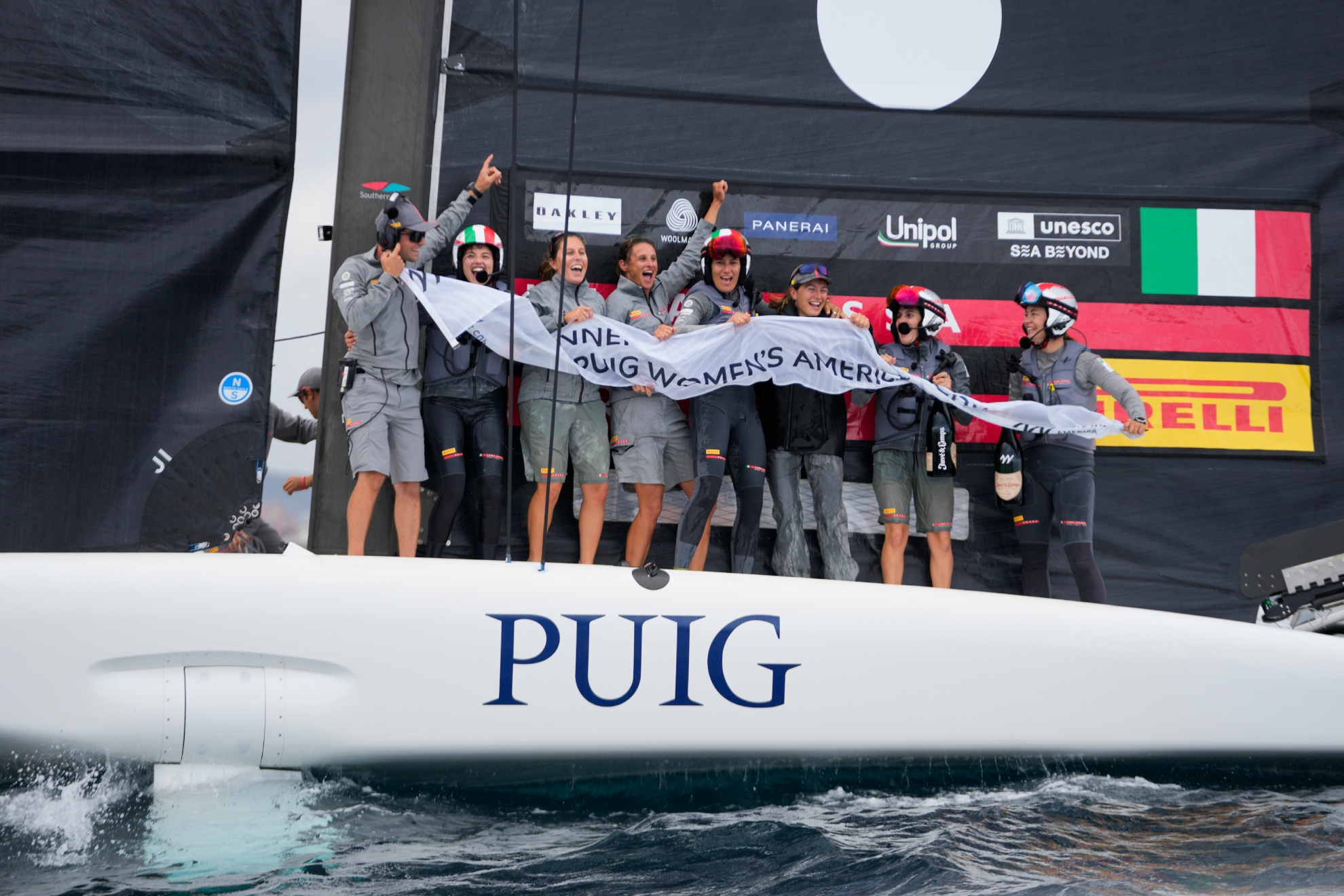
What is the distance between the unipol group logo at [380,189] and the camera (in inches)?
159

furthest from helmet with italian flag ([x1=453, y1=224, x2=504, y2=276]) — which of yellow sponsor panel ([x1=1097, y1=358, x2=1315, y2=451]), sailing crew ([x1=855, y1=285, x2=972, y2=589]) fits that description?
yellow sponsor panel ([x1=1097, y1=358, x2=1315, y2=451])

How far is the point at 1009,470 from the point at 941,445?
1.10 ft

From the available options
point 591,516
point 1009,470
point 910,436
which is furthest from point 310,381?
point 1009,470

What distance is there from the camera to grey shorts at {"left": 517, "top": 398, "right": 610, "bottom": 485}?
4281 millimetres

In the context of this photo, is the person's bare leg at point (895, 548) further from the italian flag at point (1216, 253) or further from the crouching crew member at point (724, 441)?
the italian flag at point (1216, 253)

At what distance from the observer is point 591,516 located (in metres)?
4.39

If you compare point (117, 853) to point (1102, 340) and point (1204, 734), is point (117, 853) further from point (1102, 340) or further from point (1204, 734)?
point (1102, 340)

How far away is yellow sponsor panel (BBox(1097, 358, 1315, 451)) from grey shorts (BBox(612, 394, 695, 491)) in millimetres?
2061

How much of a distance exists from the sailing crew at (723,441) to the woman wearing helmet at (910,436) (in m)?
0.57

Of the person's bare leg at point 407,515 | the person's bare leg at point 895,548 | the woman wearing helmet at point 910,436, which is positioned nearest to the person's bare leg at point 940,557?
the woman wearing helmet at point 910,436

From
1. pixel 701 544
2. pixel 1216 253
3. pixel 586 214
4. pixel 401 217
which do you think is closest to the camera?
pixel 401 217

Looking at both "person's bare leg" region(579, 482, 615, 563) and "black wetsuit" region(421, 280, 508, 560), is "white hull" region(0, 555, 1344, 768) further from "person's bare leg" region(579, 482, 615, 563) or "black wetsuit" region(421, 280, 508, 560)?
"person's bare leg" region(579, 482, 615, 563)

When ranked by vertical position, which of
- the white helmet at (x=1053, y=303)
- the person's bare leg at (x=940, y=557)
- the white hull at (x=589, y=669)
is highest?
the white helmet at (x=1053, y=303)

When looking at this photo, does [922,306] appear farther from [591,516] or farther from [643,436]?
[591,516]
